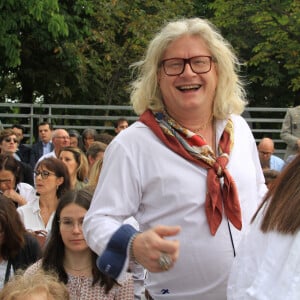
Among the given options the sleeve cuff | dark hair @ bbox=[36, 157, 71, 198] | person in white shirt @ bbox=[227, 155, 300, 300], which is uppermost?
person in white shirt @ bbox=[227, 155, 300, 300]

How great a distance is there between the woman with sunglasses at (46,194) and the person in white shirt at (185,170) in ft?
9.80

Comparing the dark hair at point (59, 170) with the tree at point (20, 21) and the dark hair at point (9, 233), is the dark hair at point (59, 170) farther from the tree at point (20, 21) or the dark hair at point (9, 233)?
the tree at point (20, 21)

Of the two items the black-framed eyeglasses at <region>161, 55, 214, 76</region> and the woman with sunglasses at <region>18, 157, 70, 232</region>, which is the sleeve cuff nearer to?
the black-framed eyeglasses at <region>161, 55, 214, 76</region>

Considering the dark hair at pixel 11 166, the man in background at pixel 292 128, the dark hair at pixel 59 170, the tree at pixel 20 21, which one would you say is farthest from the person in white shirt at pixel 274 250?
the tree at pixel 20 21

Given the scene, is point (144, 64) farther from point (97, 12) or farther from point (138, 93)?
point (97, 12)

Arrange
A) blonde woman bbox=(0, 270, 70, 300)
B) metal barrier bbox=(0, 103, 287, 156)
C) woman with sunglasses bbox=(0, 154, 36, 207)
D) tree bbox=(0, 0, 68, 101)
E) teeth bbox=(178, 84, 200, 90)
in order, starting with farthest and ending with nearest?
metal barrier bbox=(0, 103, 287, 156) → tree bbox=(0, 0, 68, 101) → woman with sunglasses bbox=(0, 154, 36, 207) → blonde woman bbox=(0, 270, 70, 300) → teeth bbox=(178, 84, 200, 90)

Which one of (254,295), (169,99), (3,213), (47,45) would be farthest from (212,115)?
(47,45)

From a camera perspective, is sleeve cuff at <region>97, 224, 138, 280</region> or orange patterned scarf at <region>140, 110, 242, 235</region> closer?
sleeve cuff at <region>97, 224, 138, 280</region>

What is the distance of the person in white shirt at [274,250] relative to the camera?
2.07 meters

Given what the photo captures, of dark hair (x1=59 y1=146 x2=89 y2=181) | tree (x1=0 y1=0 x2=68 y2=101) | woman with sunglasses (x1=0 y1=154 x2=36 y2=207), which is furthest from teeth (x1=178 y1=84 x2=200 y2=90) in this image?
tree (x1=0 y1=0 x2=68 y2=101)

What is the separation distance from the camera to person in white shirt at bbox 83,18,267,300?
2705 millimetres

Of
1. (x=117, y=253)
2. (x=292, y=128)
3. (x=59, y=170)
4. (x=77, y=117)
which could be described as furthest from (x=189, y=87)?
(x=77, y=117)

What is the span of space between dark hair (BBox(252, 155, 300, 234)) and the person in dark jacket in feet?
8.05

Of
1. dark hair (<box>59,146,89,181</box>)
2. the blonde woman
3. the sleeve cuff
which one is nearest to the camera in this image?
the sleeve cuff
